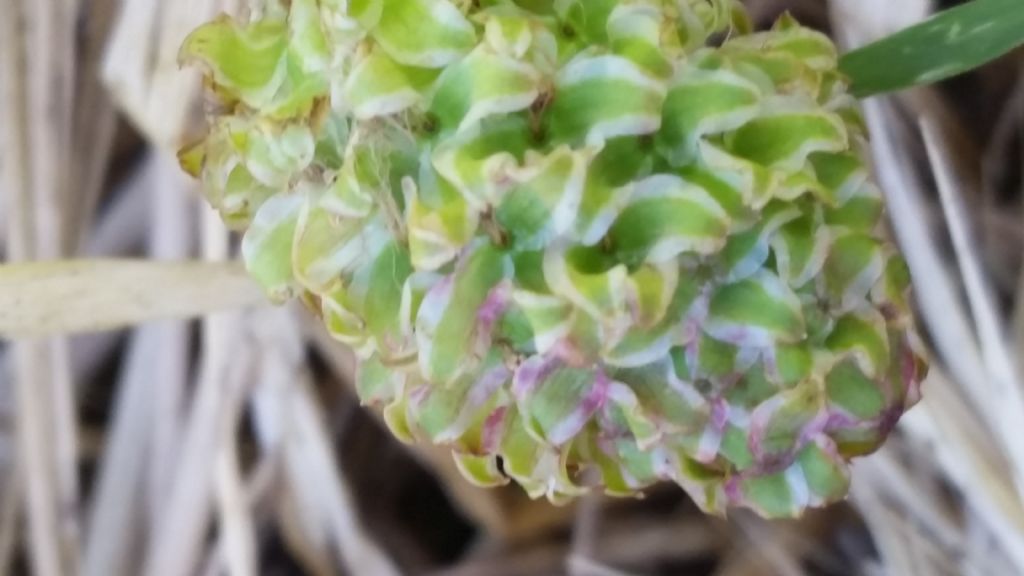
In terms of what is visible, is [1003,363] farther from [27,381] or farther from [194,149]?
[27,381]

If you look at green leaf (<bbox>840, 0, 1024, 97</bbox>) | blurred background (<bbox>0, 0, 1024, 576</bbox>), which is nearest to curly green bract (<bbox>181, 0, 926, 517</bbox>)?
green leaf (<bbox>840, 0, 1024, 97</bbox>)

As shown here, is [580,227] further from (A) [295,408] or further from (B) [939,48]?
(A) [295,408]

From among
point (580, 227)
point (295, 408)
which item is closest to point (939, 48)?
point (580, 227)

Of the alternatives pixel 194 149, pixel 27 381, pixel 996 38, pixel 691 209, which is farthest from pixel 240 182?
pixel 27 381

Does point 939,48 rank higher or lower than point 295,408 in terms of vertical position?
higher

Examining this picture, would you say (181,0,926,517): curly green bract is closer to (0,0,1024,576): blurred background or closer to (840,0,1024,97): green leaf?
(840,0,1024,97): green leaf
